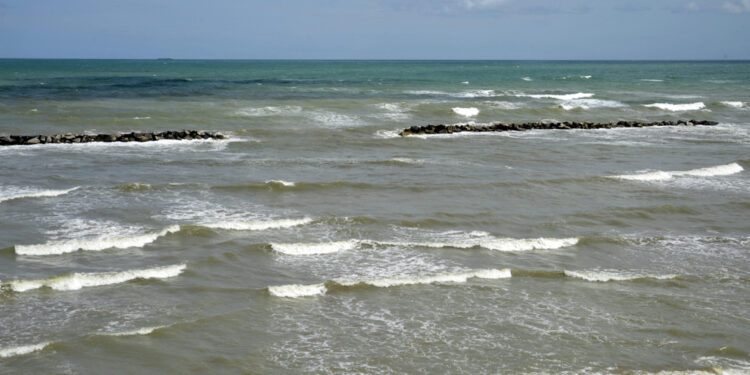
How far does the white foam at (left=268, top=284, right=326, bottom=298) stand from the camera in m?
10.7

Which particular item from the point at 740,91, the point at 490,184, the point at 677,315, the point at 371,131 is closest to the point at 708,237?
the point at 677,315

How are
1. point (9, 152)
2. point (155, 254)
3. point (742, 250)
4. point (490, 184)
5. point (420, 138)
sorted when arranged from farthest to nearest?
point (420, 138) < point (9, 152) < point (490, 184) < point (742, 250) < point (155, 254)

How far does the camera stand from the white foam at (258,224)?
46.9ft

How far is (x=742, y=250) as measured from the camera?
13.4m

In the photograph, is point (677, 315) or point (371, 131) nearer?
point (677, 315)

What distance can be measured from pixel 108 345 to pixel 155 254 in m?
3.91

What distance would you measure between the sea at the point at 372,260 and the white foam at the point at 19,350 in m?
0.02

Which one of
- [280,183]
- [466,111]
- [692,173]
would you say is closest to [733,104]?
[466,111]

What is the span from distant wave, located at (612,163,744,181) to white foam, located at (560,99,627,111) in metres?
23.1

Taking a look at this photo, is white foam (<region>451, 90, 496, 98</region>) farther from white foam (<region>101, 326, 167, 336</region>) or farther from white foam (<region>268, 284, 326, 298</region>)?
white foam (<region>101, 326, 167, 336</region>)

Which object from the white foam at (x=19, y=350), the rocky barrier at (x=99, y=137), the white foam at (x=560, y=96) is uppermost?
the white foam at (x=560, y=96)

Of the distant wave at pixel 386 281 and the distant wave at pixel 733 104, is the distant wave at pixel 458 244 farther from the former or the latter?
the distant wave at pixel 733 104

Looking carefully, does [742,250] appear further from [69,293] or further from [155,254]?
[69,293]

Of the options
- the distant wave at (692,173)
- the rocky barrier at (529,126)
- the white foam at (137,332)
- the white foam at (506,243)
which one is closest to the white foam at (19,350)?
the white foam at (137,332)
